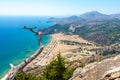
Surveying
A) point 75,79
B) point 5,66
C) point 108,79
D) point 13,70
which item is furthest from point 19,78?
point 5,66

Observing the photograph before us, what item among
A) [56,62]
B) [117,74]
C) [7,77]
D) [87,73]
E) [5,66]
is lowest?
[5,66]

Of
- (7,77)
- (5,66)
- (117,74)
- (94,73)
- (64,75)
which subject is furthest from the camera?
(5,66)

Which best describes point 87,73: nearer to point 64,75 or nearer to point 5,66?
point 64,75

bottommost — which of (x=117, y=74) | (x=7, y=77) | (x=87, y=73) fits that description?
(x=87, y=73)

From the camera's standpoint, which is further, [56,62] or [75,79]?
[56,62]

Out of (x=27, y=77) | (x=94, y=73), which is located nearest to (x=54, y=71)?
(x=27, y=77)

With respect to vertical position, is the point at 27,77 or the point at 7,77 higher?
the point at 7,77

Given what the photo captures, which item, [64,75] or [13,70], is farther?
[64,75]

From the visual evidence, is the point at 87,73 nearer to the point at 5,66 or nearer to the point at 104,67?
the point at 104,67

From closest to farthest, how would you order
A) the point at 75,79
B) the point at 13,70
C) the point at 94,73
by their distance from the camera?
the point at 13,70 → the point at 94,73 → the point at 75,79
